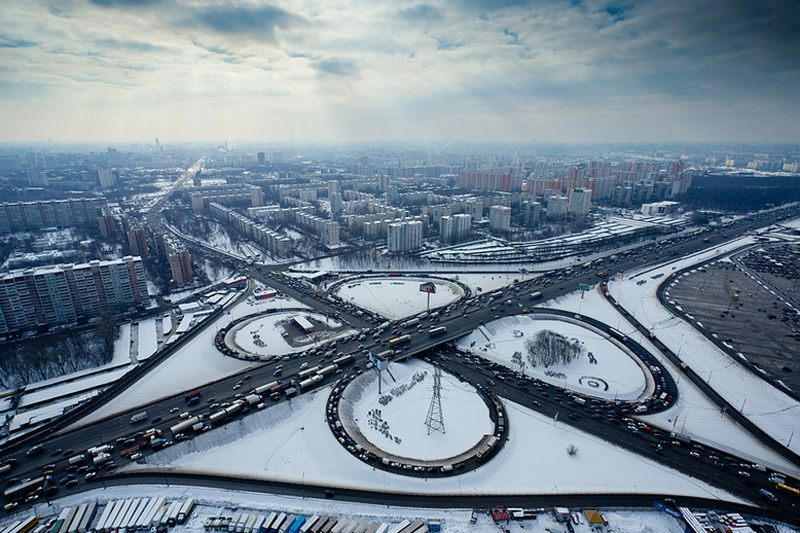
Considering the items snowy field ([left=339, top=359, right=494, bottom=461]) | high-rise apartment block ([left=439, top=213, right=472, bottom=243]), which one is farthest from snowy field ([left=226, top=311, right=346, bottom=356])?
high-rise apartment block ([left=439, top=213, right=472, bottom=243])

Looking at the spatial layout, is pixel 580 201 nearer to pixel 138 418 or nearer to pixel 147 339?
pixel 147 339

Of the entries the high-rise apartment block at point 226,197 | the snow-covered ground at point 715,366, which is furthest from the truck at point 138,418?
the high-rise apartment block at point 226,197

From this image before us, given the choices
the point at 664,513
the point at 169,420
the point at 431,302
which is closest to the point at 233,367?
the point at 169,420

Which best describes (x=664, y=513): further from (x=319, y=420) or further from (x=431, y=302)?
(x=431, y=302)

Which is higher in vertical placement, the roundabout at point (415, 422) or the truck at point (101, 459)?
the truck at point (101, 459)

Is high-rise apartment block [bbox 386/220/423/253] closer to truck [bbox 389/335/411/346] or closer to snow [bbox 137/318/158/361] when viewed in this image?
truck [bbox 389/335/411/346]

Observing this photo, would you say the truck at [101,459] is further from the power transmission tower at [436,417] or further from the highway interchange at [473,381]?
the power transmission tower at [436,417]

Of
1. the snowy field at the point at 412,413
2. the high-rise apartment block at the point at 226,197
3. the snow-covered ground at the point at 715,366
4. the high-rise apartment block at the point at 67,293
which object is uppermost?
the high-rise apartment block at the point at 226,197
